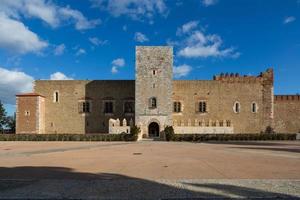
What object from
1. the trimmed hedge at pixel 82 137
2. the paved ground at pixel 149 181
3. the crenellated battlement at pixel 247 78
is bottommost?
the trimmed hedge at pixel 82 137

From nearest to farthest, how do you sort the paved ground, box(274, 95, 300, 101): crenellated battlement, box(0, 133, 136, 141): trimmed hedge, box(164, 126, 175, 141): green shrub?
the paved ground → box(0, 133, 136, 141): trimmed hedge → box(164, 126, 175, 141): green shrub → box(274, 95, 300, 101): crenellated battlement

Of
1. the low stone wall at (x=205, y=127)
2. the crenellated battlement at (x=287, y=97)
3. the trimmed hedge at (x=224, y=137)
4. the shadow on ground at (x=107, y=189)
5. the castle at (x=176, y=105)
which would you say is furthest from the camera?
the crenellated battlement at (x=287, y=97)

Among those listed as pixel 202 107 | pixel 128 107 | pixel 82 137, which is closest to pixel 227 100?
pixel 202 107

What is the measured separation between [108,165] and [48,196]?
487 centimetres

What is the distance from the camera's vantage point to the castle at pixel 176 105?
4088cm

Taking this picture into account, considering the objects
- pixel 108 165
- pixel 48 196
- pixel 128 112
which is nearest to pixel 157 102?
pixel 128 112

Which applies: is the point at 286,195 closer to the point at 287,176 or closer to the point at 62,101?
the point at 287,176

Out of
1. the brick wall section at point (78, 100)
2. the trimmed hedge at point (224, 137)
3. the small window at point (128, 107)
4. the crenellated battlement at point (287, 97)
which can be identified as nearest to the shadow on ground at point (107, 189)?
the trimmed hedge at point (224, 137)

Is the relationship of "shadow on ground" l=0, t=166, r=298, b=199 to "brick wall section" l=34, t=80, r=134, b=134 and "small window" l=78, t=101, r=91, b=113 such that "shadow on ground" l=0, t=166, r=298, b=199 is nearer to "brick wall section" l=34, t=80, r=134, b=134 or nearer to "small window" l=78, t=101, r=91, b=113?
"brick wall section" l=34, t=80, r=134, b=134

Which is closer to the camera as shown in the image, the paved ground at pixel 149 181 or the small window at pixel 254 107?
the paved ground at pixel 149 181

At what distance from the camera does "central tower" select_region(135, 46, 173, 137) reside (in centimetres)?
3841

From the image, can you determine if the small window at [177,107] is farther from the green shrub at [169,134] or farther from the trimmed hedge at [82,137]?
the trimmed hedge at [82,137]

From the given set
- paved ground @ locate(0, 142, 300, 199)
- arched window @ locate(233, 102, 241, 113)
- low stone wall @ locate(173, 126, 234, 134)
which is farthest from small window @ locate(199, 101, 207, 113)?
paved ground @ locate(0, 142, 300, 199)

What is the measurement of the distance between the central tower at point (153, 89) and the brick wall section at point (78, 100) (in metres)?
3.45
